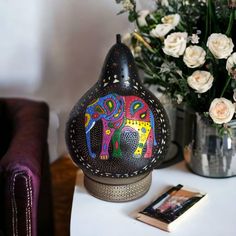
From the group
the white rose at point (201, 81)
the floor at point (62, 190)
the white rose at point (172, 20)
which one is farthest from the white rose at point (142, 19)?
the floor at point (62, 190)

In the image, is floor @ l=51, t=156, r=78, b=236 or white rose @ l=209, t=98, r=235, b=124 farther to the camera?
floor @ l=51, t=156, r=78, b=236

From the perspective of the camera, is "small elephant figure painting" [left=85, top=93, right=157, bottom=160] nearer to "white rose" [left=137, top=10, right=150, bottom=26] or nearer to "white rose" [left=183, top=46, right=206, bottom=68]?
"white rose" [left=183, top=46, right=206, bottom=68]

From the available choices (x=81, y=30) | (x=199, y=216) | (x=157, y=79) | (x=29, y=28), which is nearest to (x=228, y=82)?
(x=157, y=79)

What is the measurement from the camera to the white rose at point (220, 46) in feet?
3.46

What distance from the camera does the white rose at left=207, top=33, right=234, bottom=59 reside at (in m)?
1.06

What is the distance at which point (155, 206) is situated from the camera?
3.66 ft

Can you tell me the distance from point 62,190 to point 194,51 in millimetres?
801

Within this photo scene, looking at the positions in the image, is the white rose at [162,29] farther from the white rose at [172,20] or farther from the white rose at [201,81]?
the white rose at [201,81]

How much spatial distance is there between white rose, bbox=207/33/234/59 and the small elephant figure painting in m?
0.21

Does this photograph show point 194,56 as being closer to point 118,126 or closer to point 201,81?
point 201,81

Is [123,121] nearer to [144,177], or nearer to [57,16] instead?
[144,177]

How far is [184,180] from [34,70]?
698 mm

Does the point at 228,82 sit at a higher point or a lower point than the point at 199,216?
higher

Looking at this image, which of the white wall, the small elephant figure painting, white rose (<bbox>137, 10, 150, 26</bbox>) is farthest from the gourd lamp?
the white wall
